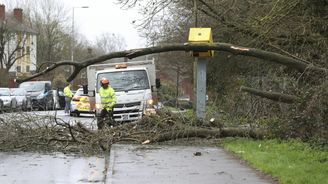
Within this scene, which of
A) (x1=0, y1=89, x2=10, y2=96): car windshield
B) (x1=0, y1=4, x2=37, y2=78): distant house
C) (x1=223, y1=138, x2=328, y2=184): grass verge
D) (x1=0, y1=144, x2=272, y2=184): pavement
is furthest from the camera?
(x1=0, y1=4, x2=37, y2=78): distant house

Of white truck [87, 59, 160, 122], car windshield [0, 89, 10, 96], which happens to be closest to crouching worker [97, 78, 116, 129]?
white truck [87, 59, 160, 122]

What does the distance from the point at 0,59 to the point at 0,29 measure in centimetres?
350

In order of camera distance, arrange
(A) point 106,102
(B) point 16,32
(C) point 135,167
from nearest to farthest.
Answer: (C) point 135,167, (A) point 106,102, (B) point 16,32

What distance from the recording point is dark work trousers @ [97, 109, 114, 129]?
15478mm

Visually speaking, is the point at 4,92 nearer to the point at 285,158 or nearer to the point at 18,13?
the point at 285,158

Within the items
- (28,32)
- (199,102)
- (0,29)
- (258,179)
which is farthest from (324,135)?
(28,32)

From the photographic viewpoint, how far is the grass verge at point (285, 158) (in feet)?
30.7

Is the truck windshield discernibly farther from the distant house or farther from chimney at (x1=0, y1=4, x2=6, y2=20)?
chimney at (x1=0, y1=4, x2=6, y2=20)

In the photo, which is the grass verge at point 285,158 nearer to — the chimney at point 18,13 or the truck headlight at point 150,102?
the truck headlight at point 150,102

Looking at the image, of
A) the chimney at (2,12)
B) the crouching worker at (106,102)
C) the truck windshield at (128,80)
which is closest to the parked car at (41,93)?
the truck windshield at (128,80)

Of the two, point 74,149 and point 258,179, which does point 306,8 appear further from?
point 74,149

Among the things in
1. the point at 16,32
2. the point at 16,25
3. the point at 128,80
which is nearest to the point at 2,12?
the point at 16,25

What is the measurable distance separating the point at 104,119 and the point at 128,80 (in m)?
5.05

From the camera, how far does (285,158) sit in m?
11.5
